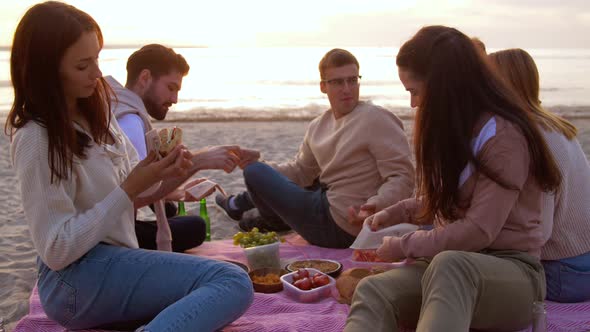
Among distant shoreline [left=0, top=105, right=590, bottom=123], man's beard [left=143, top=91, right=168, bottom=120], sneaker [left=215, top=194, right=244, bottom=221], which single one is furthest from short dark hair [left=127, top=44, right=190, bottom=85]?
distant shoreline [left=0, top=105, right=590, bottom=123]

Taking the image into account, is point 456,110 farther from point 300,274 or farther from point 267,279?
point 267,279

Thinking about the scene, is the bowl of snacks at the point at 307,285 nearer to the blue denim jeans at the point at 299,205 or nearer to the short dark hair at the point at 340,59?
the blue denim jeans at the point at 299,205

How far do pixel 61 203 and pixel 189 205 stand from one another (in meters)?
4.17

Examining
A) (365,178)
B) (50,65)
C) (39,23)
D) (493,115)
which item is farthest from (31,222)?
(365,178)

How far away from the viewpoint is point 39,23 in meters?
2.74

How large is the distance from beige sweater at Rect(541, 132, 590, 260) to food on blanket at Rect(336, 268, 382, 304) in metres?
1.06

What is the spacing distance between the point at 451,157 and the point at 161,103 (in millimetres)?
2598

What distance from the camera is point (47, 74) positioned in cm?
278

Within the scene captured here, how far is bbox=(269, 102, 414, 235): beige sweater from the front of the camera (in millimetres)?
4602

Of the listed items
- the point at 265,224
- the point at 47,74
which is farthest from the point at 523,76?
the point at 265,224

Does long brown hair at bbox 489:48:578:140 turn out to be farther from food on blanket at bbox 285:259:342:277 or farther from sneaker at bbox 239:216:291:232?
sneaker at bbox 239:216:291:232

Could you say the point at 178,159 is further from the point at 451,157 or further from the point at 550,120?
the point at 550,120

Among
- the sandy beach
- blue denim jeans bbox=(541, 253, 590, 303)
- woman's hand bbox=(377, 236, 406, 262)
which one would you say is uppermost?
woman's hand bbox=(377, 236, 406, 262)

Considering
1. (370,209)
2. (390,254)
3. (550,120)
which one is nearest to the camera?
(390,254)
